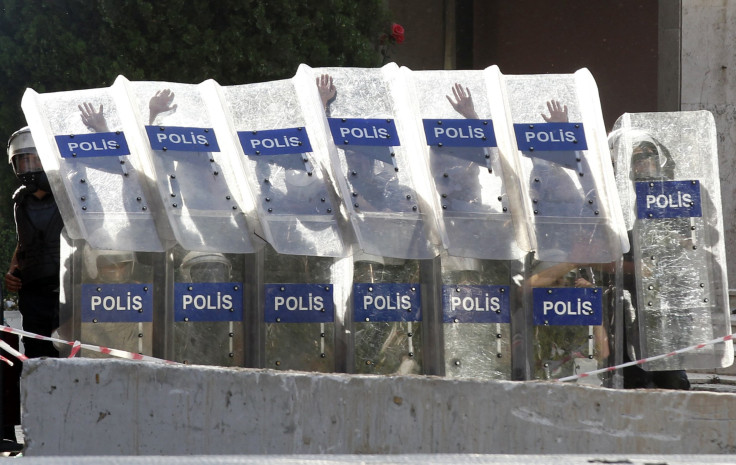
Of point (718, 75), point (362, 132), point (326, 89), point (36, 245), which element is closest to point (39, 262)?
point (36, 245)

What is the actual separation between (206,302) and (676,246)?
240 centimetres

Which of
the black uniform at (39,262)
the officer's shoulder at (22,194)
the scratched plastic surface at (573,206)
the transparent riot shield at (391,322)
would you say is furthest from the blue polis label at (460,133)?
the officer's shoulder at (22,194)

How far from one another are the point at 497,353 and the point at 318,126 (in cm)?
146

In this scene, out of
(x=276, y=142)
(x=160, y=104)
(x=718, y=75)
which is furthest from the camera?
(x=718, y=75)

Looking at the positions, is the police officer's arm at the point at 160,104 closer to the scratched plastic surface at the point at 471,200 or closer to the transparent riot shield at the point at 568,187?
the scratched plastic surface at the point at 471,200

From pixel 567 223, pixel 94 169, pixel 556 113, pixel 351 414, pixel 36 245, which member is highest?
pixel 556 113

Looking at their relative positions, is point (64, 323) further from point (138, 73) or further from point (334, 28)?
point (334, 28)

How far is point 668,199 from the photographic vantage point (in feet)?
18.4

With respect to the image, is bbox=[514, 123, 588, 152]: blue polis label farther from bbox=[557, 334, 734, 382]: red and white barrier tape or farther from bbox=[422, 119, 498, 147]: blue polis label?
bbox=[557, 334, 734, 382]: red and white barrier tape

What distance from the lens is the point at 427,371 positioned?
18.1 feet

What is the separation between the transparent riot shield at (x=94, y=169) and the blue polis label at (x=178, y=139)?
0.14 meters

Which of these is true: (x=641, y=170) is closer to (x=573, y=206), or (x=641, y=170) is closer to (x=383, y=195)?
(x=573, y=206)

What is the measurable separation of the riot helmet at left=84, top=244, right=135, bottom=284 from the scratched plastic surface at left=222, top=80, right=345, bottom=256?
73cm

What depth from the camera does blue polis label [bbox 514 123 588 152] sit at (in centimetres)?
545
